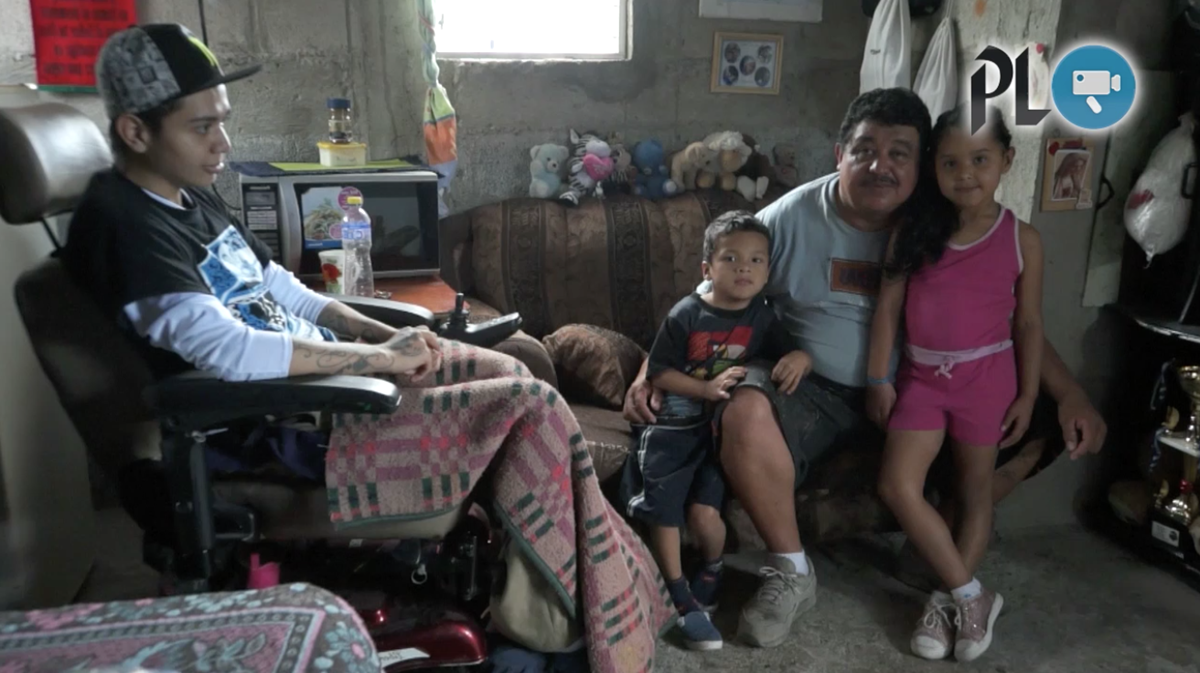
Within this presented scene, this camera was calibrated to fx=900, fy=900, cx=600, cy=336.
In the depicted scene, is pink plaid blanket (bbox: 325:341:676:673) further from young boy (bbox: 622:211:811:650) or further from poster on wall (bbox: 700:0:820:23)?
poster on wall (bbox: 700:0:820:23)

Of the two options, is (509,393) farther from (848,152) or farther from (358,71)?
(358,71)

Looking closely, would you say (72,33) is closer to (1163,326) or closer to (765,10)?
(765,10)

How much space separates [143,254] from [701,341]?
3.76 feet

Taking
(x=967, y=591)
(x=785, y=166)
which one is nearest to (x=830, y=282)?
(x=967, y=591)

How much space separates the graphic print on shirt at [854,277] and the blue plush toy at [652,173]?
3.33 ft

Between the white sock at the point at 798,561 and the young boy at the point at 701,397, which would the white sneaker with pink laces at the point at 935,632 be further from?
the young boy at the point at 701,397

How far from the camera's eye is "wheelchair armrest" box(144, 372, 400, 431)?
1269 millimetres

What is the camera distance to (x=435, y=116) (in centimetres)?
264

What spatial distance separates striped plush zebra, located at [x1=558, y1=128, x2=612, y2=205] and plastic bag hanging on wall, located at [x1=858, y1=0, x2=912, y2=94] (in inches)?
35.7

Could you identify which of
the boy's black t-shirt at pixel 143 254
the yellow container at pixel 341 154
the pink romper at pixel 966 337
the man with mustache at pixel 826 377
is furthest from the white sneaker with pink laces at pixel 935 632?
the yellow container at pixel 341 154

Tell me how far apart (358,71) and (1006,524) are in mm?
2325

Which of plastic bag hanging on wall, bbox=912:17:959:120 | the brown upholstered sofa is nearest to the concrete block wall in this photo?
the brown upholstered sofa

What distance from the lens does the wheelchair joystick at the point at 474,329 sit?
1820mm

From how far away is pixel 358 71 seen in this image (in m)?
2.77
